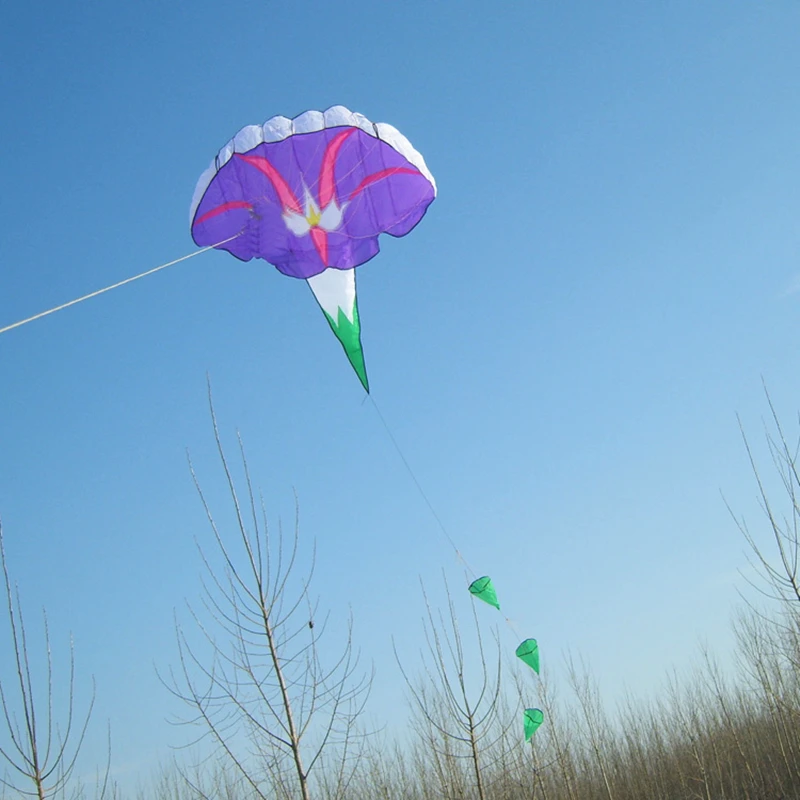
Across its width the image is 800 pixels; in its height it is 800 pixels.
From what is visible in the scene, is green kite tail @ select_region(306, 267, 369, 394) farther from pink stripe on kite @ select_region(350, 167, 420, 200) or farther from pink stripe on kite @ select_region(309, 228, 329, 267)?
pink stripe on kite @ select_region(350, 167, 420, 200)

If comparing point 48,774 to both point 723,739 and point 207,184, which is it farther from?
point 723,739

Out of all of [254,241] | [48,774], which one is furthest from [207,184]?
[48,774]

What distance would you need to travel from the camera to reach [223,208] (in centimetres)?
556

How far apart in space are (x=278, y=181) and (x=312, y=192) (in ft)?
0.92

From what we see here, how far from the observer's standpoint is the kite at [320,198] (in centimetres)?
534

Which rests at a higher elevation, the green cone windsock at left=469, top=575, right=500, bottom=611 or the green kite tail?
the green kite tail

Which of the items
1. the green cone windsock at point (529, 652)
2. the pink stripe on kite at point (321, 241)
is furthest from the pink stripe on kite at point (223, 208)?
the green cone windsock at point (529, 652)

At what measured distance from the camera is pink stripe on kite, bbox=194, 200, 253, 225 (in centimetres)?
555

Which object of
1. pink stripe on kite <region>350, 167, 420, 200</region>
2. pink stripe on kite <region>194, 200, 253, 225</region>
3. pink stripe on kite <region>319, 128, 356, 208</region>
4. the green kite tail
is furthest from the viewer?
the green kite tail

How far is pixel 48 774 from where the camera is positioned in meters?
4.75

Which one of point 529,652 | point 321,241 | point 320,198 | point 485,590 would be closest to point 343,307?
point 321,241

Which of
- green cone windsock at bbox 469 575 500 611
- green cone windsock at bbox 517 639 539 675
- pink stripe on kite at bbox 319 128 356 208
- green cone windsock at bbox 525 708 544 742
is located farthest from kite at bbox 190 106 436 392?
green cone windsock at bbox 525 708 544 742

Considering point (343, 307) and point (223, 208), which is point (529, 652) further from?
point (223, 208)

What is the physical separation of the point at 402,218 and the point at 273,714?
3707 mm
